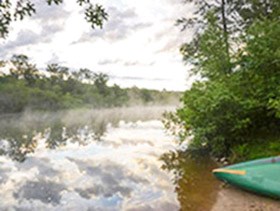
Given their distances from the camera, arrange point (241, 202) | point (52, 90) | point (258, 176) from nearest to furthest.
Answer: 1. point (258, 176)
2. point (241, 202)
3. point (52, 90)

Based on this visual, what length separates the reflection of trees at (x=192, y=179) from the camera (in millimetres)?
10061

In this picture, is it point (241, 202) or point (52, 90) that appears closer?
point (241, 202)

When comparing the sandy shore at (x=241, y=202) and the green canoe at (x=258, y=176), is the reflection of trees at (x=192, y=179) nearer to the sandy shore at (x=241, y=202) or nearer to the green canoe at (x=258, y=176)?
the sandy shore at (x=241, y=202)

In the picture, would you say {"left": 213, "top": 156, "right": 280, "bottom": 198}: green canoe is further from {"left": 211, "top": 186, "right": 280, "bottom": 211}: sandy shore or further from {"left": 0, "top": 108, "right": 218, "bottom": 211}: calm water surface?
{"left": 0, "top": 108, "right": 218, "bottom": 211}: calm water surface

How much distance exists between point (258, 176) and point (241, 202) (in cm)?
69

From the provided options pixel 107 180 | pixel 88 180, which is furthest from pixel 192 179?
pixel 88 180

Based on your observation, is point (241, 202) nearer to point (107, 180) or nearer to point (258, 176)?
point (258, 176)

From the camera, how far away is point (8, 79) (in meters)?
77.8

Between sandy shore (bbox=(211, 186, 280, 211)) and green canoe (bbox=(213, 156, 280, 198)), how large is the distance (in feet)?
0.54

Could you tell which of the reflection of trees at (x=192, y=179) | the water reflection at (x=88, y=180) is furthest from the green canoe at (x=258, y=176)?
the water reflection at (x=88, y=180)

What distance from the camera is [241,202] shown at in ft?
30.7

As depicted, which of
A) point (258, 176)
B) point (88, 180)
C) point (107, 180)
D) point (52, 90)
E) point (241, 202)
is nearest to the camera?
point (258, 176)

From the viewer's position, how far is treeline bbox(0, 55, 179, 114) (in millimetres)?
72312

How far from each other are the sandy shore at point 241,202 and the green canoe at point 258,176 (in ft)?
0.54
